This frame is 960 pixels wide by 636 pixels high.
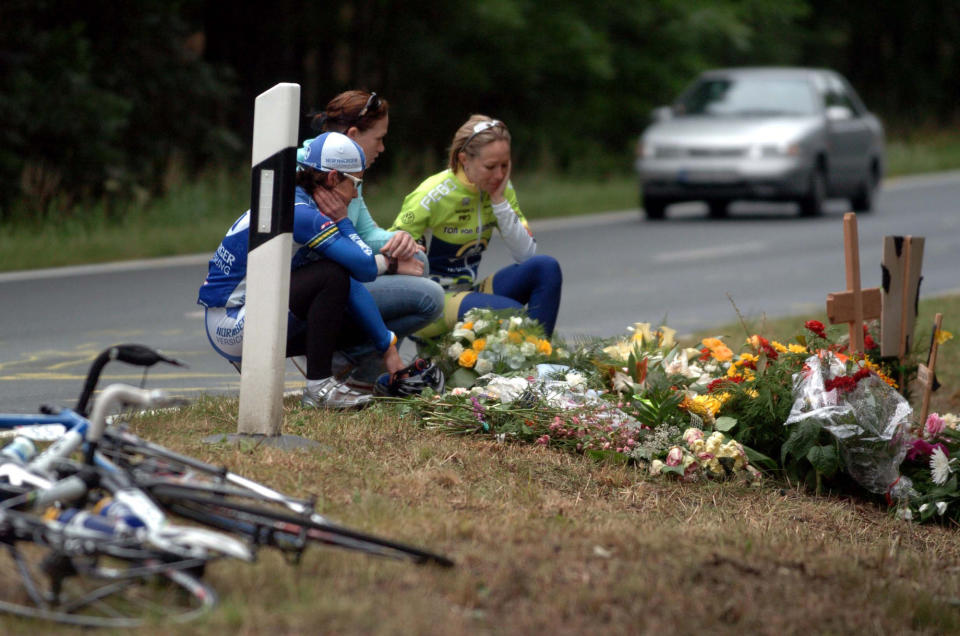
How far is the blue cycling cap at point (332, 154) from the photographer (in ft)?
19.4

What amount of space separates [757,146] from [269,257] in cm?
1346

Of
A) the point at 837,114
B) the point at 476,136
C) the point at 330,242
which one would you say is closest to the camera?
the point at 330,242

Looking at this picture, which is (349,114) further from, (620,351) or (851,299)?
(851,299)

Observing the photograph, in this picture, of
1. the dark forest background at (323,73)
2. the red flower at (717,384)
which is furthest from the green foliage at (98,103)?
the red flower at (717,384)

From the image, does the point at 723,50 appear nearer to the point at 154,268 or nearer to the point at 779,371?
the point at 154,268

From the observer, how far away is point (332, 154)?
5902 millimetres

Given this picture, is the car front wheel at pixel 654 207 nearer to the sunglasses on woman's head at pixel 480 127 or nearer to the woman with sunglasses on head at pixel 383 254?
the sunglasses on woman's head at pixel 480 127

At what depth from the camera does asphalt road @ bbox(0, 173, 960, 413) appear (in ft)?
26.3

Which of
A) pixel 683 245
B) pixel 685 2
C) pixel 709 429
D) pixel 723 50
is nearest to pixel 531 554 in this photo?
pixel 709 429

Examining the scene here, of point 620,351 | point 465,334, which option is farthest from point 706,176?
point 465,334

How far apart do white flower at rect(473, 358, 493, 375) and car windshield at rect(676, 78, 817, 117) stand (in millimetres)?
13159

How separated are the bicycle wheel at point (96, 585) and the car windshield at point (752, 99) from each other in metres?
16.1

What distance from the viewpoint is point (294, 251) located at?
19.7ft

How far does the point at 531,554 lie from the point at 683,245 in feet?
37.9
